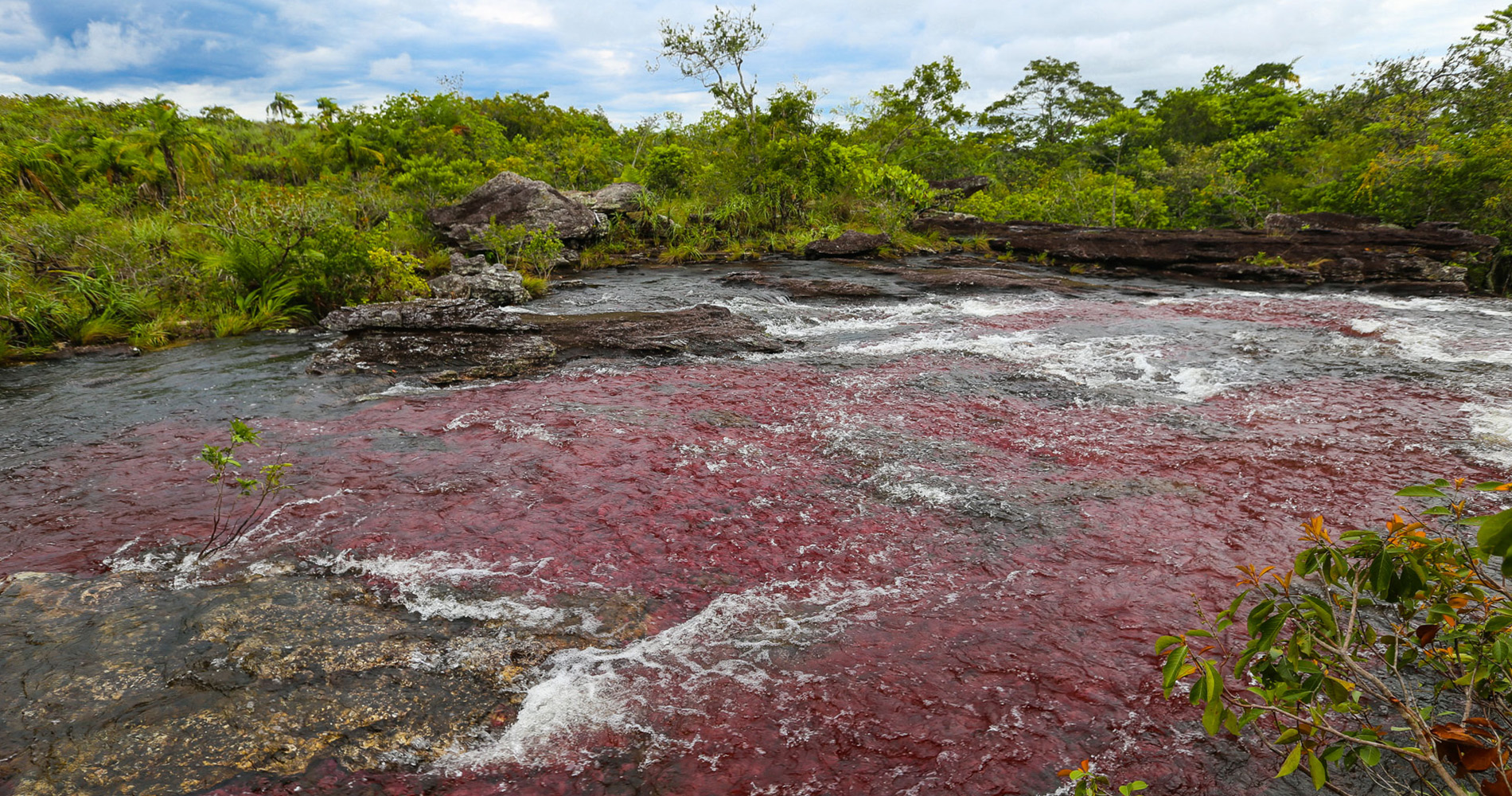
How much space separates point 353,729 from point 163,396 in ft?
23.6

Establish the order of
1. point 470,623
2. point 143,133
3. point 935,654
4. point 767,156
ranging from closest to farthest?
point 935,654 → point 470,623 → point 143,133 → point 767,156

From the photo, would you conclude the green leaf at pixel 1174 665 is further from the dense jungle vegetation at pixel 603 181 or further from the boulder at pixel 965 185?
the boulder at pixel 965 185

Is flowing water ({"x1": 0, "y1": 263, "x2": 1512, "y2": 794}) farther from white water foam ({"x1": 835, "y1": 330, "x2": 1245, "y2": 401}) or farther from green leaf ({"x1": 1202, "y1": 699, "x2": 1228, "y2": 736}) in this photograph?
green leaf ({"x1": 1202, "y1": 699, "x2": 1228, "y2": 736})

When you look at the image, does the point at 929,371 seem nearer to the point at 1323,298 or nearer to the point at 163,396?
the point at 163,396

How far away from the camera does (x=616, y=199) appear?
2214cm

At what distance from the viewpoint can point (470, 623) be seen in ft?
11.7

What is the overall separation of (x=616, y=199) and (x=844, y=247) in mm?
A: 8308

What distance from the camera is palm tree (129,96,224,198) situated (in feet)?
58.9

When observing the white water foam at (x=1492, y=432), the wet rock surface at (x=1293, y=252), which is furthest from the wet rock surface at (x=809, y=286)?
the white water foam at (x=1492, y=432)

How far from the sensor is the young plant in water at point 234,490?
12.5 ft

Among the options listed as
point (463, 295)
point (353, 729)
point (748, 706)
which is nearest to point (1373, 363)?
point (748, 706)

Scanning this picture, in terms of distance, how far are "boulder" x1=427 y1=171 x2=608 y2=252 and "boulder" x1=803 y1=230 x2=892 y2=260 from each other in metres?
6.90

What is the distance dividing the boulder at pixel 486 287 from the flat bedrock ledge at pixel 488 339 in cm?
264

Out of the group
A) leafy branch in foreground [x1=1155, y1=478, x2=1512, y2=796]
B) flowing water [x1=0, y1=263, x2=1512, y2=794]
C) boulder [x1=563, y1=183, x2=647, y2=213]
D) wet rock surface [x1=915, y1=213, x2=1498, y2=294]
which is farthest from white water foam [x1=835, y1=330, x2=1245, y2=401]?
boulder [x1=563, y1=183, x2=647, y2=213]
